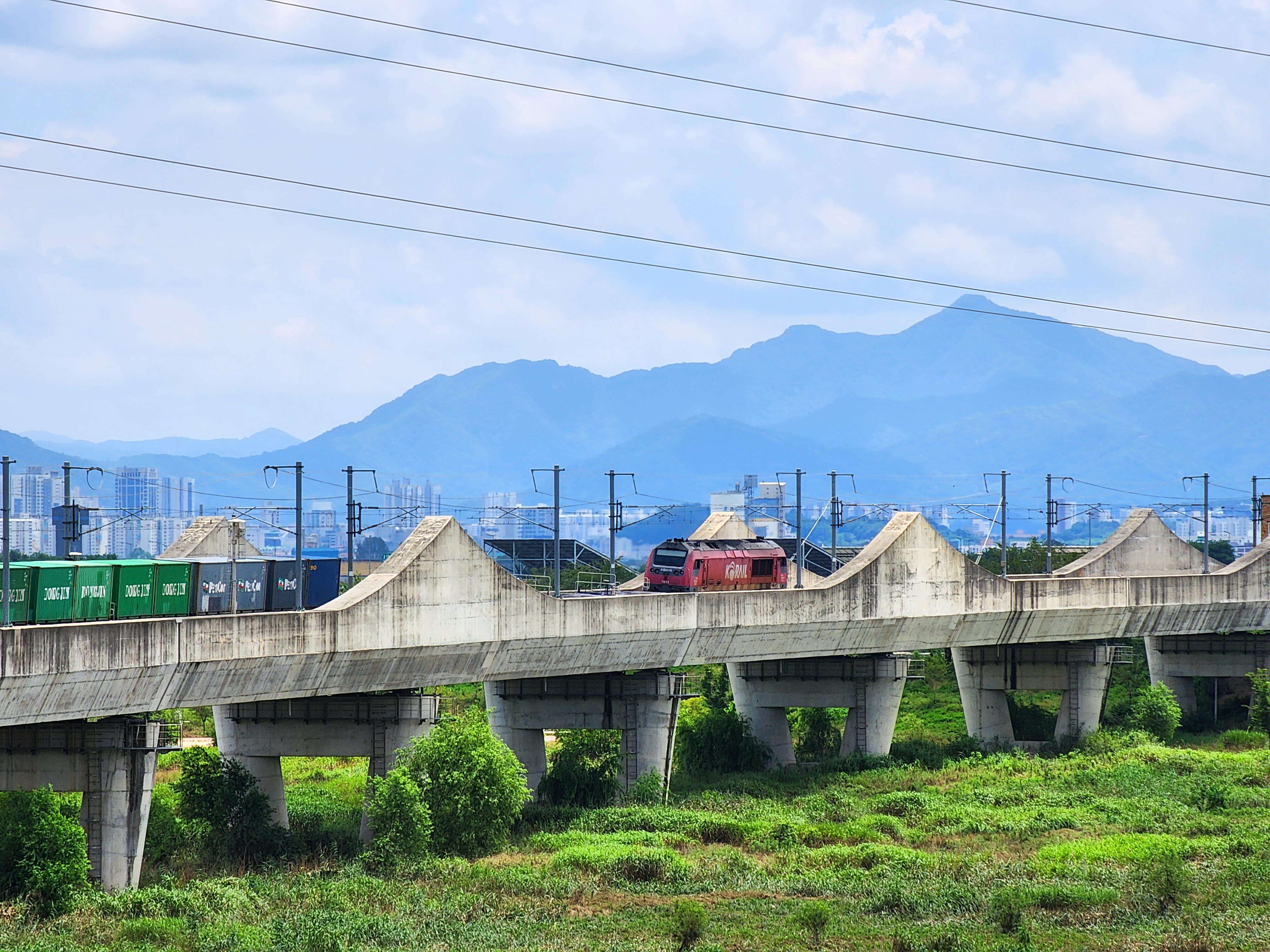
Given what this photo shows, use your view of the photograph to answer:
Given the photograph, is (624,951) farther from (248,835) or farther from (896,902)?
(248,835)

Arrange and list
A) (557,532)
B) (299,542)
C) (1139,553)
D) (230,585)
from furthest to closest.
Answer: (1139,553) → (557,532) → (230,585) → (299,542)

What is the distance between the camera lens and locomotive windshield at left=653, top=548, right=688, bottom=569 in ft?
212

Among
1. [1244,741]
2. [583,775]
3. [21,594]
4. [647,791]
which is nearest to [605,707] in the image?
[583,775]

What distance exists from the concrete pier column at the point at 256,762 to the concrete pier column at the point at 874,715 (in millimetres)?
25412

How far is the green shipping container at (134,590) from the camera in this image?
1681 inches

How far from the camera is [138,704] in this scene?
4075cm

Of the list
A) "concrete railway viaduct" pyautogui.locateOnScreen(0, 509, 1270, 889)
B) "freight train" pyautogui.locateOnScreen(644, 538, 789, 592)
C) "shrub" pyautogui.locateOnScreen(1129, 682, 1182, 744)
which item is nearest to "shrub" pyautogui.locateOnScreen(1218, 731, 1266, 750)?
"shrub" pyautogui.locateOnScreen(1129, 682, 1182, 744)

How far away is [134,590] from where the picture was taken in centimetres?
4325

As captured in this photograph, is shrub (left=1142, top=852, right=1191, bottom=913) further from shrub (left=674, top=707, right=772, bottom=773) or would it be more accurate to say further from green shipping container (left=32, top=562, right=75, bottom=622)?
green shipping container (left=32, top=562, right=75, bottom=622)

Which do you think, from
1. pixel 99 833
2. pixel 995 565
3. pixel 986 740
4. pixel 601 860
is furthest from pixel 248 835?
Result: pixel 995 565

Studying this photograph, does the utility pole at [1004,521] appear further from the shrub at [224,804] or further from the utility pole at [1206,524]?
the shrub at [224,804]

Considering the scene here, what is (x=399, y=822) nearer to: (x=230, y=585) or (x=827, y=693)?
(x=230, y=585)

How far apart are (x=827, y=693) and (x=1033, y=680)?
42.4 ft

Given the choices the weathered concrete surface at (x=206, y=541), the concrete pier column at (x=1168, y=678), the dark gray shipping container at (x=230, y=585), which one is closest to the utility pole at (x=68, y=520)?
the dark gray shipping container at (x=230, y=585)
